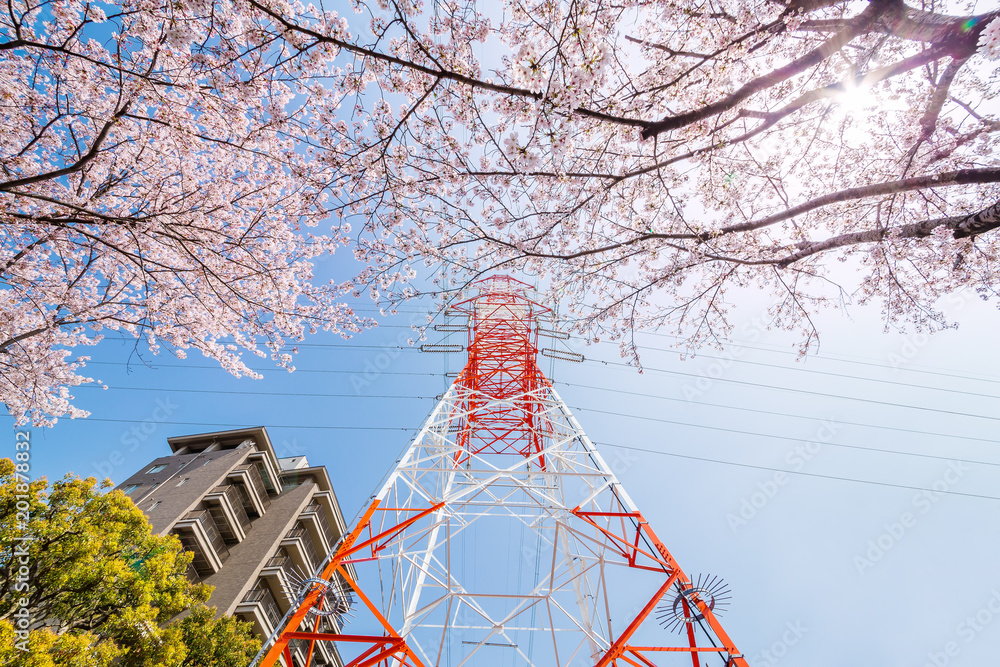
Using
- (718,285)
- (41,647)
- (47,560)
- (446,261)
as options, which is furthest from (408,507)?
(47,560)

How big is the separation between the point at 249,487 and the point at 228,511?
52.8 inches

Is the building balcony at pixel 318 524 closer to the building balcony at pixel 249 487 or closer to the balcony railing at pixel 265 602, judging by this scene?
the building balcony at pixel 249 487

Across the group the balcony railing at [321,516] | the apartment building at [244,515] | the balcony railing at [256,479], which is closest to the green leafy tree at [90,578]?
the apartment building at [244,515]

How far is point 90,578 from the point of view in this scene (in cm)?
575

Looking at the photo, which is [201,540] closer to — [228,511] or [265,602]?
[228,511]

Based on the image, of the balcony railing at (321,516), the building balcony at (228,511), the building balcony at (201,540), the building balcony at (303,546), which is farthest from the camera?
the balcony railing at (321,516)

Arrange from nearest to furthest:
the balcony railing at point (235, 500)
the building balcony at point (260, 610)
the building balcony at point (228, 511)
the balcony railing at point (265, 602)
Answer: the building balcony at point (260, 610), the balcony railing at point (265, 602), the building balcony at point (228, 511), the balcony railing at point (235, 500)

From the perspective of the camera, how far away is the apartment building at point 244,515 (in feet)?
39.1

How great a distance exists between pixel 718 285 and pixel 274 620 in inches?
654

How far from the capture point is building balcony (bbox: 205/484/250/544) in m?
13.2

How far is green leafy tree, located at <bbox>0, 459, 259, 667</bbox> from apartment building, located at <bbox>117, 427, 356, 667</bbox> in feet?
14.2

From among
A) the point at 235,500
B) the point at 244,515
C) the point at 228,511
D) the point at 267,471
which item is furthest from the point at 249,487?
the point at 267,471

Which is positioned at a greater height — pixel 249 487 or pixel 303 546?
pixel 249 487

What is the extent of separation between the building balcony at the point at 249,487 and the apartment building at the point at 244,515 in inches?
1.3
